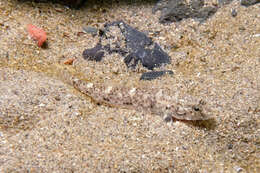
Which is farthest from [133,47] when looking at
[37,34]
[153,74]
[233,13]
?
[233,13]

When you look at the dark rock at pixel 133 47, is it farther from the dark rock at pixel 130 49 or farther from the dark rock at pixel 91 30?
the dark rock at pixel 91 30

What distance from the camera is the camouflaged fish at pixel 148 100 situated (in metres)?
3.57

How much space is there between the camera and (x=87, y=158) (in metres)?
2.91

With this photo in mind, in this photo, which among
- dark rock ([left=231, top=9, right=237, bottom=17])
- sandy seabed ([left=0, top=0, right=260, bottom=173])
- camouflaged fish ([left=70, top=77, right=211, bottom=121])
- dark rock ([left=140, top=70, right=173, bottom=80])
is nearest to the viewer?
sandy seabed ([left=0, top=0, right=260, bottom=173])

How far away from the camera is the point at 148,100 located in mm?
3824

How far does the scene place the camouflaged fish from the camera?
357cm

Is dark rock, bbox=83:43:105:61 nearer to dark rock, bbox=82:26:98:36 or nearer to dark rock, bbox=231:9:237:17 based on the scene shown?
dark rock, bbox=82:26:98:36

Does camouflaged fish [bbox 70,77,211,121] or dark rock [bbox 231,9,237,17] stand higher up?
dark rock [bbox 231,9,237,17]

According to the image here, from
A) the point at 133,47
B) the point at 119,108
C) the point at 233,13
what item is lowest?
the point at 119,108

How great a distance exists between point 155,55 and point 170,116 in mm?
1278

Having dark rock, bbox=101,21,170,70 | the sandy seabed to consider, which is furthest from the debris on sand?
dark rock, bbox=101,21,170,70

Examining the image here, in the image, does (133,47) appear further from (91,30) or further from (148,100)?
(148,100)

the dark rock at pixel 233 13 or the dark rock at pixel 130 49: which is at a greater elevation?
the dark rock at pixel 233 13

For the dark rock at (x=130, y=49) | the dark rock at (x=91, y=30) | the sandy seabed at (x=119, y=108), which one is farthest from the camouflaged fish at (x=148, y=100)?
the dark rock at (x=91, y=30)
